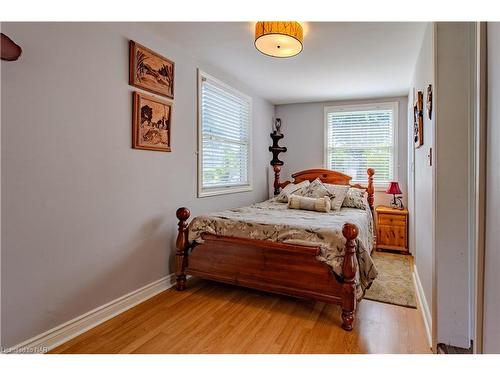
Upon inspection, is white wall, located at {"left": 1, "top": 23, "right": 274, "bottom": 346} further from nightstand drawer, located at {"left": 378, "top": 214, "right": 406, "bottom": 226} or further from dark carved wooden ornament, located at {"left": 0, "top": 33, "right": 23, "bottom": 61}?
nightstand drawer, located at {"left": 378, "top": 214, "right": 406, "bottom": 226}

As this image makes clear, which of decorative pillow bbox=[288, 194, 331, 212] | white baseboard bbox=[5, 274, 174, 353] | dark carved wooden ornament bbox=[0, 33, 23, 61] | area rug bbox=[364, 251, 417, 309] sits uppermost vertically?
dark carved wooden ornament bbox=[0, 33, 23, 61]

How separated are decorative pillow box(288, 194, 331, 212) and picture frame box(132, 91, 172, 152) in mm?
1653

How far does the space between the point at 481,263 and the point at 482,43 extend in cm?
76

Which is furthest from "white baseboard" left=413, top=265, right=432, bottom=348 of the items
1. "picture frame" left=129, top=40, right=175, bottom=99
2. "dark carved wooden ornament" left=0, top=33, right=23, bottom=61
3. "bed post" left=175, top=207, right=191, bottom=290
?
"dark carved wooden ornament" left=0, top=33, right=23, bottom=61

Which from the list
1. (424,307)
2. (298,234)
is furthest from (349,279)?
(424,307)

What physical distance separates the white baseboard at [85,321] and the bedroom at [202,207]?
0.5 inches

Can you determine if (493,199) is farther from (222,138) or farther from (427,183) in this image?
(222,138)

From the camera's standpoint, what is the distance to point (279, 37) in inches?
84.2

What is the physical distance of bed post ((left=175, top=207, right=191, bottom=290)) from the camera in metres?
2.67

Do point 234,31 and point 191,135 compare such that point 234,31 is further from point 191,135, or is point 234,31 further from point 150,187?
point 150,187

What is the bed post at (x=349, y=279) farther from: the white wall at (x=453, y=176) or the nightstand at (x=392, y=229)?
the nightstand at (x=392, y=229)

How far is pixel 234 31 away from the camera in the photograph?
8.19ft

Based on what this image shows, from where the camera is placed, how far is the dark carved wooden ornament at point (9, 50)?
1502mm
